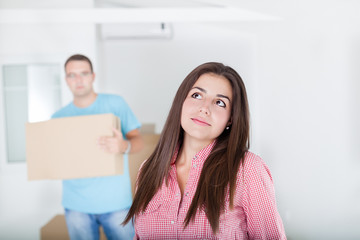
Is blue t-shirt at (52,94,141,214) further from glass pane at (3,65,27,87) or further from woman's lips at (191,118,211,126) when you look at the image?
woman's lips at (191,118,211,126)

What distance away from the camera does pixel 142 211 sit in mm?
1137

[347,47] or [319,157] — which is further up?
[347,47]

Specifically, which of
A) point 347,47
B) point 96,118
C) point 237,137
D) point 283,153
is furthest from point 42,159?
point 347,47

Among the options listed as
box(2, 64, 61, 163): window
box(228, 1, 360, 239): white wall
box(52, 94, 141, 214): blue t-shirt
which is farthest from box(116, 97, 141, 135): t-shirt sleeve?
box(228, 1, 360, 239): white wall

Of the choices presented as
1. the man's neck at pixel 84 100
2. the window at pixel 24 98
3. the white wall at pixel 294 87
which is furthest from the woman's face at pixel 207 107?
the window at pixel 24 98

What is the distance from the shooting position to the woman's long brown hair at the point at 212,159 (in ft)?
3.52

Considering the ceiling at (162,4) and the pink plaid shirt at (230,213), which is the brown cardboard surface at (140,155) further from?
the ceiling at (162,4)

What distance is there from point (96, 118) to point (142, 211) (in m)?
0.50

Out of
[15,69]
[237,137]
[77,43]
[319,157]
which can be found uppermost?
[77,43]

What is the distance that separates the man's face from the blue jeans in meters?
0.55

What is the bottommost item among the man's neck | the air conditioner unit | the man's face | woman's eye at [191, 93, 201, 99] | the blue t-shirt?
the blue t-shirt

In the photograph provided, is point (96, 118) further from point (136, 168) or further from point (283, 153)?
point (283, 153)

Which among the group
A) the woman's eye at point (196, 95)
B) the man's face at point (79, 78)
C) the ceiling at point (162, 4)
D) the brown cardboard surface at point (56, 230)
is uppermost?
the ceiling at point (162, 4)

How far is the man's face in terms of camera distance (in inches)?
59.2
